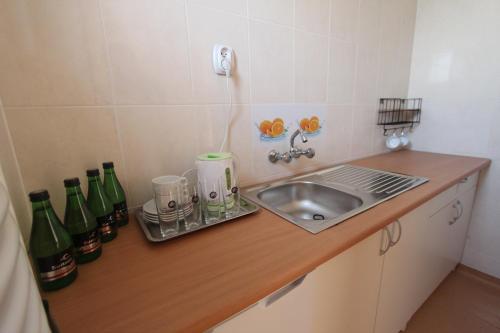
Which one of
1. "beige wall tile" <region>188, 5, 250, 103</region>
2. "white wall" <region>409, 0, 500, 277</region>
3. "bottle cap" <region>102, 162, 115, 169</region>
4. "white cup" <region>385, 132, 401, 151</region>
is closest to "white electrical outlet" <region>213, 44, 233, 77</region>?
"beige wall tile" <region>188, 5, 250, 103</region>

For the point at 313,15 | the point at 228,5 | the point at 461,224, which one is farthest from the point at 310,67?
the point at 461,224

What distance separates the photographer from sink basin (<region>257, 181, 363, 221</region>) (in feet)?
3.32

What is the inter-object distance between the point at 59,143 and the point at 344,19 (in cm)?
143

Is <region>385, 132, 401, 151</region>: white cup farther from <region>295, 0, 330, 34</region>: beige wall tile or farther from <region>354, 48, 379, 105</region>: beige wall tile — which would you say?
<region>295, 0, 330, 34</region>: beige wall tile

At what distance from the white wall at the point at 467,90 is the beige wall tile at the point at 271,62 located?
1288 mm

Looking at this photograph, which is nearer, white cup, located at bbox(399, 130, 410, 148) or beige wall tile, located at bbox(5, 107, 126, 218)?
beige wall tile, located at bbox(5, 107, 126, 218)

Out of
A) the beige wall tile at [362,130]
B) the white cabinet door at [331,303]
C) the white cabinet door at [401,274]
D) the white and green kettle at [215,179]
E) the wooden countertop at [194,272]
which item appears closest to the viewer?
the wooden countertop at [194,272]

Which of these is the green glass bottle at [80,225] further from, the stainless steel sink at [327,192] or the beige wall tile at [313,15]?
the beige wall tile at [313,15]

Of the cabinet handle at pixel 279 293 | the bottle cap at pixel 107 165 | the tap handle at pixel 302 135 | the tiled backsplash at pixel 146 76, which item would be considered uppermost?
the tiled backsplash at pixel 146 76

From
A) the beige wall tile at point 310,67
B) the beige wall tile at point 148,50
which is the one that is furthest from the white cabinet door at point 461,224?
the beige wall tile at point 148,50

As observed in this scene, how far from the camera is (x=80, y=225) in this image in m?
0.54

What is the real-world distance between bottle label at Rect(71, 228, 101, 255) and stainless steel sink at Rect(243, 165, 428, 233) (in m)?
0.53

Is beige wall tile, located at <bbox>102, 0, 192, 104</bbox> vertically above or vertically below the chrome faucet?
above

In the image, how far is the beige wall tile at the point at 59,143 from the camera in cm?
58
